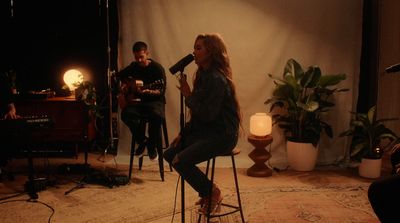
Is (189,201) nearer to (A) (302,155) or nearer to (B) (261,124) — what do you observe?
(B) (261,124)

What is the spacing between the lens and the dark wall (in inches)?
220

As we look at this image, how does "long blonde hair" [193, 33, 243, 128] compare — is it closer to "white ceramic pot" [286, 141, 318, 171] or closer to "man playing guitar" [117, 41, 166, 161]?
"man playing guitar" [117, 41, 166, 161]

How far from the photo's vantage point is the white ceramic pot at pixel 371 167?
457 centimetres

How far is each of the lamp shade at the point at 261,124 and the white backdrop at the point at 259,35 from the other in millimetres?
678

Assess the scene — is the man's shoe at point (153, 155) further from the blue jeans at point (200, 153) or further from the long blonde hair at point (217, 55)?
the long blonde hair at point (217, 55)

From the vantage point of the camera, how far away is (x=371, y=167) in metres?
4.58

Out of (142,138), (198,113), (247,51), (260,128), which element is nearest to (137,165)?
(142,138)

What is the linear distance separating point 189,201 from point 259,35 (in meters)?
2.35

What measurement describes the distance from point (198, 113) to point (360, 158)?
250cm

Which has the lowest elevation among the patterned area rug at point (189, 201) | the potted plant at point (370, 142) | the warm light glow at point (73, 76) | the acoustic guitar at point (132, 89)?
the patterned area rug at point (189, 201)

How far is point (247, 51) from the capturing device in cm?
522

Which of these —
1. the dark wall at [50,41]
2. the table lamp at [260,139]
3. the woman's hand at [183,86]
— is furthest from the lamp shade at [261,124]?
the dark wall at [50,41]

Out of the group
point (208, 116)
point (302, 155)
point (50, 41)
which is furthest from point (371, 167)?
point (50, 41)

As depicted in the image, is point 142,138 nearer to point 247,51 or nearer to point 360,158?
point 247,51
